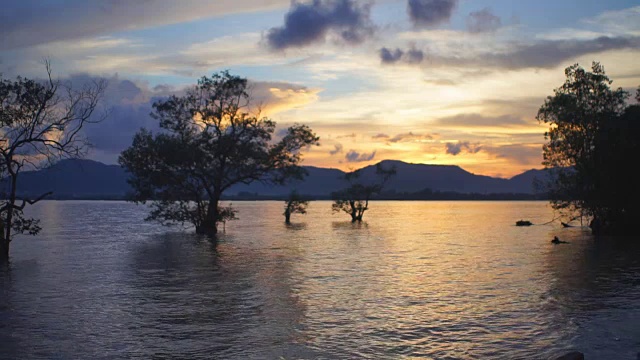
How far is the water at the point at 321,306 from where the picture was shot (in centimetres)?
1525

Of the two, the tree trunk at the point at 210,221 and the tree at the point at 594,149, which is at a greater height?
the tree at the point at 594,149

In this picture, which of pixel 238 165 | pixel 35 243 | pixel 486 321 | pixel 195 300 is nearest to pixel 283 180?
pixel 238 165

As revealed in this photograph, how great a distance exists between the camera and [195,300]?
2222 centimetres

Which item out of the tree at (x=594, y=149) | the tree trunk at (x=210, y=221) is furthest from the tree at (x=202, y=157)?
the tree at (x=594, y=149)

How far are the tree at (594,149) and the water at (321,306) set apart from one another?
1854 centimetres

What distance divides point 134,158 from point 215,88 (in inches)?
478

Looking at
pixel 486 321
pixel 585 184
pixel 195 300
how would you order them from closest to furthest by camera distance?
pixel 486 321, pixel 195 300, pixel 585 184

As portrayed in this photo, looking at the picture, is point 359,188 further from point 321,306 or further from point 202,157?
point 321,306

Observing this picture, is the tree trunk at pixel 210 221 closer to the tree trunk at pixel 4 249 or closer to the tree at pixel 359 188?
the tree trunk at pixel 4 249

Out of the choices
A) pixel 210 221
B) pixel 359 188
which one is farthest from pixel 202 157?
pixel 359 188

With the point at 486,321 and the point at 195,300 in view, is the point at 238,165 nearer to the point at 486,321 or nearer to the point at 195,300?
the point at 195,300

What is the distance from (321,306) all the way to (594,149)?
48.0 metres

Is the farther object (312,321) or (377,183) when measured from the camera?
(377,183)

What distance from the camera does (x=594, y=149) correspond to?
58.0 meters
